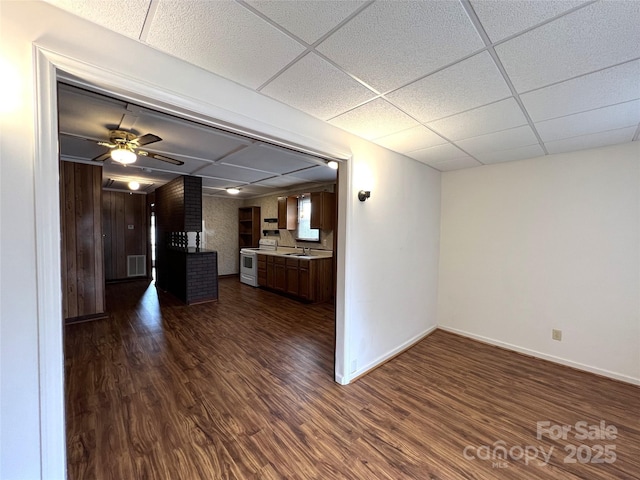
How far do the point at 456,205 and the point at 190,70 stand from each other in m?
3.81

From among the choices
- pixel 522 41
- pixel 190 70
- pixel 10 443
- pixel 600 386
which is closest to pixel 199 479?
pixel 10 443

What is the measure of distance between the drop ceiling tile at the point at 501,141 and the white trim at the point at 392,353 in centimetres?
253

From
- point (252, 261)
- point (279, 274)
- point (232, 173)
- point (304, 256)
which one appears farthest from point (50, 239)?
point (252, 261)

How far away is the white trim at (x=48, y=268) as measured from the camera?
1083mm

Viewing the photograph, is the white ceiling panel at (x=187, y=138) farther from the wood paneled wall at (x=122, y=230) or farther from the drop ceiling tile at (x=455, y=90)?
the wood paneled wall at (x=122, y=230)

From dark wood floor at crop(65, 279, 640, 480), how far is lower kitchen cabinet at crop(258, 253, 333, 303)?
1.75 m

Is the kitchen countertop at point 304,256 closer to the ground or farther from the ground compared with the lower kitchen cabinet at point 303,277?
farther from the ground

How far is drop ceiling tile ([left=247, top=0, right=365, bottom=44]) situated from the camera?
113cm

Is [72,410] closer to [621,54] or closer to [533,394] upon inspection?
[533,394]

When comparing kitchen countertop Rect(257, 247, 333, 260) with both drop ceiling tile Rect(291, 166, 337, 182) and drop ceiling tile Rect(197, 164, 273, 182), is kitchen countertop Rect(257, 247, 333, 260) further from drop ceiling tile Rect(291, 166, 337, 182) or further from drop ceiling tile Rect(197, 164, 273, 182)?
drop ceiling tile Rect(197, 164, 273, 182)

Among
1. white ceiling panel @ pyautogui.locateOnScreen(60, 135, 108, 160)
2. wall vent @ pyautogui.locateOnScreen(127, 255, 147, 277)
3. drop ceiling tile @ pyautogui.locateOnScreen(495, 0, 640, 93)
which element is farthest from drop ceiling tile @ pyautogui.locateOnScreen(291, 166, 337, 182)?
wall vent @ pyautogui.locateOnScreen(127, 255, 147, 277)

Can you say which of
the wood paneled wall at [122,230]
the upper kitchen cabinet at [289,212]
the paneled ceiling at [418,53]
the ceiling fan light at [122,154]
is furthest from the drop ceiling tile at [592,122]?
the wood paneled wall at [122,230]

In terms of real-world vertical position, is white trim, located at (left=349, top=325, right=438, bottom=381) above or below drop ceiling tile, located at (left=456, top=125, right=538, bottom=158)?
below

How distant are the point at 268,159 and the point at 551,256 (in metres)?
3.91
